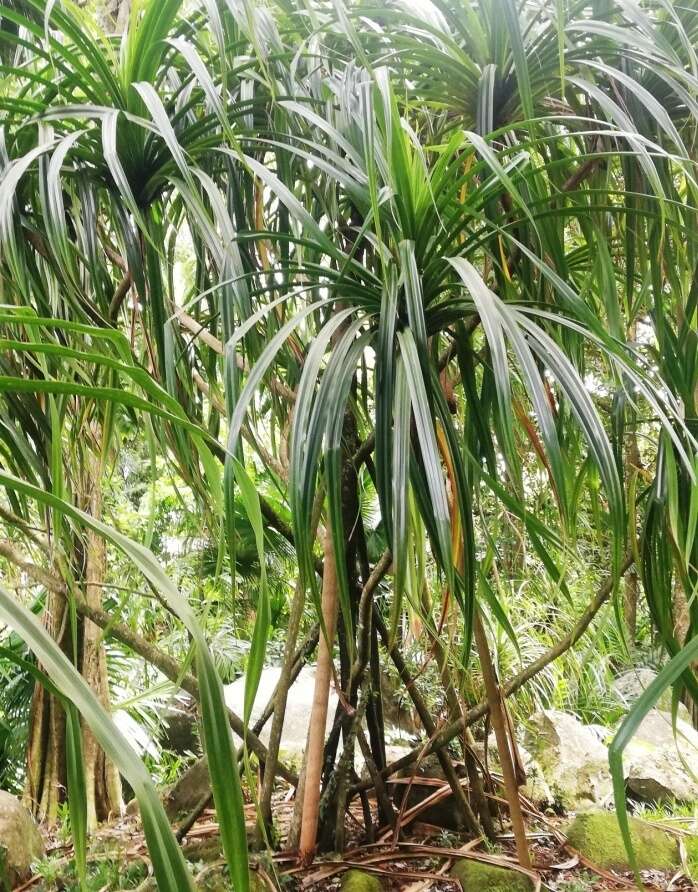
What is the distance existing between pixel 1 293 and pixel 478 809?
1127 millimetres

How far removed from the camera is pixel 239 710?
2.68 metres

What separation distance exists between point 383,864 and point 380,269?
2.94 feet

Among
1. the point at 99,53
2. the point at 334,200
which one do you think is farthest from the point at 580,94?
the point at 99,53

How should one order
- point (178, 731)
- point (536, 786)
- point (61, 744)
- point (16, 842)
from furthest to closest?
point (178, 731)
point (61, 744)
point (536, 786)
point (16, 842)

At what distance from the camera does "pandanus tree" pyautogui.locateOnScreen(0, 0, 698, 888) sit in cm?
70

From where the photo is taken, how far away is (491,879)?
1.03m

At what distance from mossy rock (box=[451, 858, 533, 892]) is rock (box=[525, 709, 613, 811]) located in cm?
89

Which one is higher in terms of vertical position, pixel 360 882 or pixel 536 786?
pixel 360 882

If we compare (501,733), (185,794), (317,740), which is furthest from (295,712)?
(501,733)

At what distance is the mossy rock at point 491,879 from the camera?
102cm

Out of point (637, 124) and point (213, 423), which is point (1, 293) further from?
point (637, 124)

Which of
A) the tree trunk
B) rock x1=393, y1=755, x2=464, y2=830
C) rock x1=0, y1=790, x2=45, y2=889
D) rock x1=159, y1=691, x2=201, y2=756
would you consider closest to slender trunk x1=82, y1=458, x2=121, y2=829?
the tree trunk

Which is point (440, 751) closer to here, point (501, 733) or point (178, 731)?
point (501, 733)

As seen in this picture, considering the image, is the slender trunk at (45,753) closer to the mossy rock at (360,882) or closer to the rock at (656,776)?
the mossy rock at (360,882)
